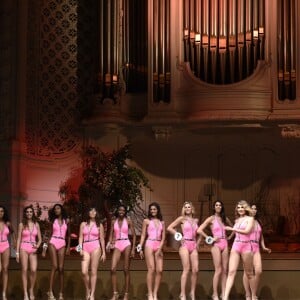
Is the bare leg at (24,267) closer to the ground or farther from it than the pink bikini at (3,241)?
closer to the ground

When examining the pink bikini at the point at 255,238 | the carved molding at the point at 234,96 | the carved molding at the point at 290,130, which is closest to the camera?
the pink bikini at the point at 255,238

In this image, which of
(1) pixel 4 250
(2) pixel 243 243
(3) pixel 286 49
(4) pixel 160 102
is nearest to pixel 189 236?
(2) pixel 243 243

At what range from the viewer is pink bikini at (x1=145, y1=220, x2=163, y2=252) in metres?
14.8

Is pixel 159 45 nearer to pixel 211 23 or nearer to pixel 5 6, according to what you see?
pixel 211 23

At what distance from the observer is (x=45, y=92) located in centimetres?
2023

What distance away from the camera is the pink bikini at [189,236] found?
582 inches

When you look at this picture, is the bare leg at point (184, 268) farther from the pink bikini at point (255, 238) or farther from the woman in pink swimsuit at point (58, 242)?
the woman in pink swimsuit at point (58, 242)

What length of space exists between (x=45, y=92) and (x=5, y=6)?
197 cm

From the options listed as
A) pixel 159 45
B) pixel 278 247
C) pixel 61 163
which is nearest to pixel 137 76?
pixel 159 45

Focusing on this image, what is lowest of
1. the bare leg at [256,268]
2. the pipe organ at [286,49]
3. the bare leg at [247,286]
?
the bare leg at [247,286]

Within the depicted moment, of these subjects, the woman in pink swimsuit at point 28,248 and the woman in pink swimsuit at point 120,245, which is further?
the woman in pink swimsuit at point 28,248

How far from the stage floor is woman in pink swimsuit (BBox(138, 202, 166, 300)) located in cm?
74

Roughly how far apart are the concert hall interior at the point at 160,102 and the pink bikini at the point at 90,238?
2604mm

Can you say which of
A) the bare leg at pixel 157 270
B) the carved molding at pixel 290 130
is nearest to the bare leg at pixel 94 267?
the bare leg at pixel 157 270
